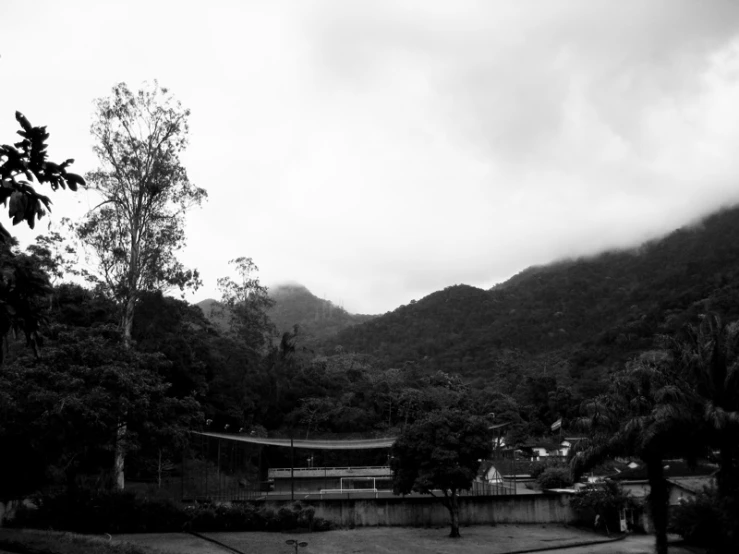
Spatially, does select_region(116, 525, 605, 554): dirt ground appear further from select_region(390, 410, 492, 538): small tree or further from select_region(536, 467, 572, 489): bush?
select_region(536, 467, 572, 489): bush

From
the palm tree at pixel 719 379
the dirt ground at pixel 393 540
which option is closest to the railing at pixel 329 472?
→ the dirt ground at pixel 393 540

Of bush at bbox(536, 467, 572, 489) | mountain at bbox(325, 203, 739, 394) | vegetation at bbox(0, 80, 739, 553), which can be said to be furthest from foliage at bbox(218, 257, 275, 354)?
mountain at bbox(325, 203, 739, 394)

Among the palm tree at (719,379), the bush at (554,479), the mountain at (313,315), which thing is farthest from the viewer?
the mountain at (313,315)

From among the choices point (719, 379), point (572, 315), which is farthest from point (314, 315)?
point (719, 379)

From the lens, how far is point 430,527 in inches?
1175

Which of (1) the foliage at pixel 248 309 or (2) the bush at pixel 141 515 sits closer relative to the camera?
(2) the bush at pixel 141 515

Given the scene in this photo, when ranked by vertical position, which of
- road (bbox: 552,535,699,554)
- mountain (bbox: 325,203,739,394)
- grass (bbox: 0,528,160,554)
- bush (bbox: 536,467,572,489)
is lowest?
road (bbox: 552,535,699,554)

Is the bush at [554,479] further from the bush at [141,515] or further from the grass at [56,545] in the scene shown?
the grass at [56,545]

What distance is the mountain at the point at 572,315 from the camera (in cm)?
8462

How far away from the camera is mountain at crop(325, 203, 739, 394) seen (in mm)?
84625

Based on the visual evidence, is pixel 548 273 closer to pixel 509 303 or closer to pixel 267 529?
pixel 509 303

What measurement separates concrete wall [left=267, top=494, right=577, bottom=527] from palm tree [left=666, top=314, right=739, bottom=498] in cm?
1304

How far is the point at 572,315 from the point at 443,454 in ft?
285

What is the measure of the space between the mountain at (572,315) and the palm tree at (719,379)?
2199 inches
